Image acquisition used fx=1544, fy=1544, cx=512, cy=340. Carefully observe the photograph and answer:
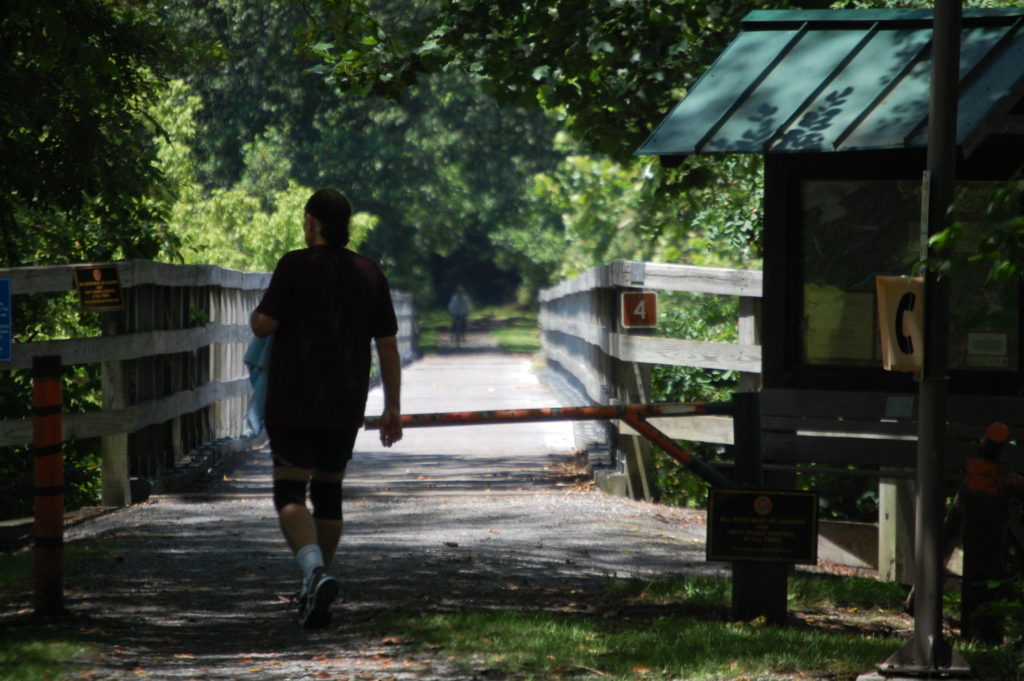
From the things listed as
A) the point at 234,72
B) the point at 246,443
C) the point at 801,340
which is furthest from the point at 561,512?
the point at 234,72

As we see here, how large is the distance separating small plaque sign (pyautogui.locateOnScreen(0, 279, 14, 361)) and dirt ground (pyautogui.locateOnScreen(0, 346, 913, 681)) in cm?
119

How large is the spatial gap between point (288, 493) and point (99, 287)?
13.5 ft

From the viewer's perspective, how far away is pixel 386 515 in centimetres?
1080

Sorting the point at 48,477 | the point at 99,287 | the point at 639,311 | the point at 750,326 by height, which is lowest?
the point at 48,477

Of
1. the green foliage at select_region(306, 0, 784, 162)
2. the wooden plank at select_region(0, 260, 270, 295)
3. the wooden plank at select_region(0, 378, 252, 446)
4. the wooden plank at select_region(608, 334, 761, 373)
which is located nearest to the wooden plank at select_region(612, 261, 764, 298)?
the wooden plank at select_region(608, 334, 761, 373)

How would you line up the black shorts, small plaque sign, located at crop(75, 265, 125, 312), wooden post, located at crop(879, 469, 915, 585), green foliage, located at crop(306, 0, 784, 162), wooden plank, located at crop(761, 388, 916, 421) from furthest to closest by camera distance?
1. green foliage, located at crop(306, 0, 784, 162)
2. small plaque sign, located at crop(75, 265, 125, 312)
3. wooden post, located at crop(879, 469, 915, 585)
4. wooden plank, located at crop(761, 388, 916, 421)
5. the black shorts

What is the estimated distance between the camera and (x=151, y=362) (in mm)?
11266

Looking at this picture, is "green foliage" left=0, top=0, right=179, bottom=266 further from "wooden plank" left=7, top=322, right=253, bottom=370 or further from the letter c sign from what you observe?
the letter c sign

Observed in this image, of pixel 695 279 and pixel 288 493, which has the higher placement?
pixel 695 279

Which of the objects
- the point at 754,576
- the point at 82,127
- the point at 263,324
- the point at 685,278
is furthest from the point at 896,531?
the point at 82,127

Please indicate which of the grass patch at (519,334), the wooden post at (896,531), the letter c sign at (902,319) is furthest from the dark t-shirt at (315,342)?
the grass patch at (519,334)

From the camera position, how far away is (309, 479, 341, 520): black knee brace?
6.77 meters

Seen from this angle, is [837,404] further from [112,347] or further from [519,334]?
[519,334]

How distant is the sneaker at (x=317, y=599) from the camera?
6.22 m
